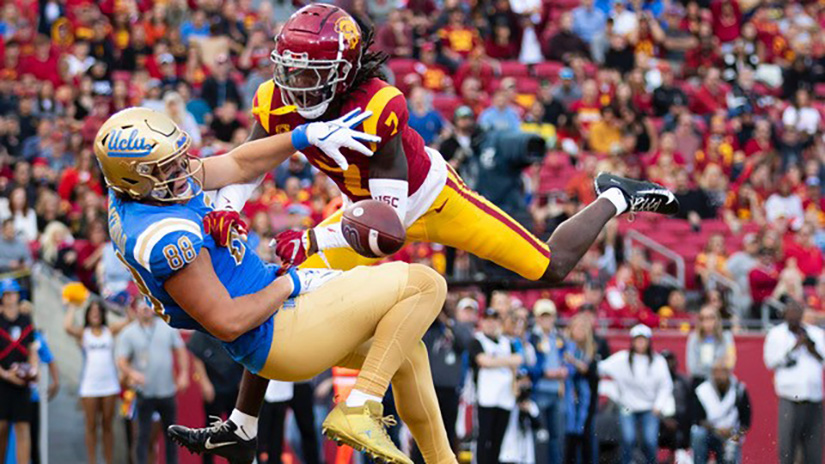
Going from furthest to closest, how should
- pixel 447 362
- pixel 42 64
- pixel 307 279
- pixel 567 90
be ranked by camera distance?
pixel 567 90 < pixel 42 64 < pixel 447 362 < pixel 307 279

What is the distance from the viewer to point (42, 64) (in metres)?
14.6

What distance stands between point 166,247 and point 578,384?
671 cm

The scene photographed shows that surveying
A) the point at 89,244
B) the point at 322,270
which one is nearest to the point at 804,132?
the point at 89,244

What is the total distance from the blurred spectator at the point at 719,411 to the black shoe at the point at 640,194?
13.0 ft

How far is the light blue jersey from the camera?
5203 millimetres

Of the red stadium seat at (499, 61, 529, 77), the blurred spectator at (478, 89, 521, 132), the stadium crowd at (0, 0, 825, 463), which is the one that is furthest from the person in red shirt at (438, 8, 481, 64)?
the blurred spectator at (478, 89, 521, 132)

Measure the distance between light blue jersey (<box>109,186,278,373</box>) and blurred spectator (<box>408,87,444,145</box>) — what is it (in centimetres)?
797

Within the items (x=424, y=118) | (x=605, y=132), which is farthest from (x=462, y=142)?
(x=605, y=132)

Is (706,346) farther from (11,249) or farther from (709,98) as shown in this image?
(709,98)

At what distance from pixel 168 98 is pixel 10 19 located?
2.92 metres

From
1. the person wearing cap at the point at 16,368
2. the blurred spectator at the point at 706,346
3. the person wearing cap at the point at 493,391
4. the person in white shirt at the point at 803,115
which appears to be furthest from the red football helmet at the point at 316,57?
the person in white shirt at the point at 803,115

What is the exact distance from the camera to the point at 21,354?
10680mm

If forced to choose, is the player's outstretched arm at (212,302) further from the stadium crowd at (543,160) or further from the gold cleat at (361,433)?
the stadium crowd at (543,160)

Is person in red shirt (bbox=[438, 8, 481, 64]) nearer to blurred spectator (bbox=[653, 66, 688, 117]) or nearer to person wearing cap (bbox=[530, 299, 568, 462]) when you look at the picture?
blurred spectator (bbox=[653, 66, 688, 117])
